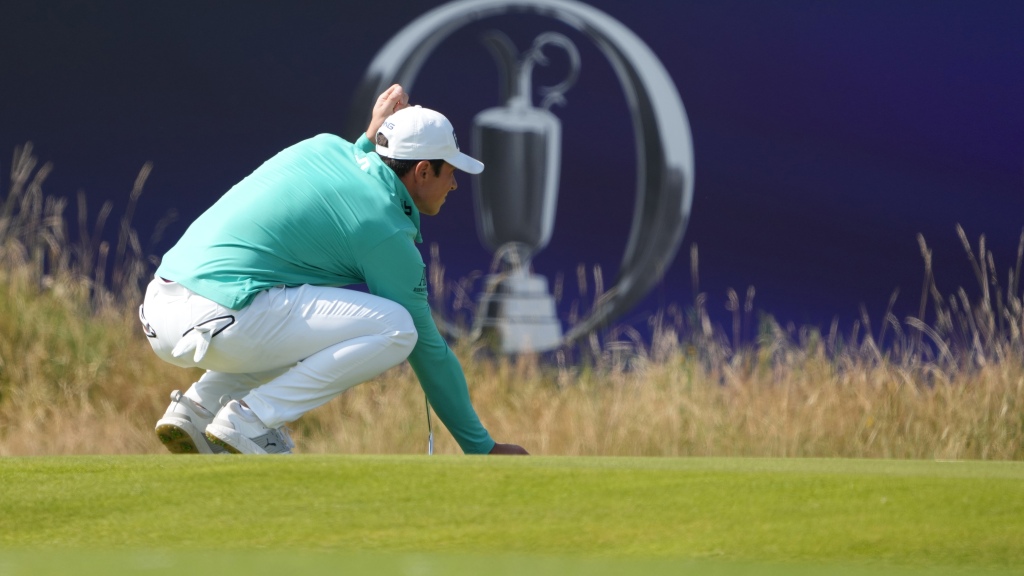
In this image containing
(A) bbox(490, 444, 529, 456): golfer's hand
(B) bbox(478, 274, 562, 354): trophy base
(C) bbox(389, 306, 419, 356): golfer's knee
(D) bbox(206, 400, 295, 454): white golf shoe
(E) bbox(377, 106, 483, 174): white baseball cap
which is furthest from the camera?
(B) bbox(478, 274, 562, 354): trophy base

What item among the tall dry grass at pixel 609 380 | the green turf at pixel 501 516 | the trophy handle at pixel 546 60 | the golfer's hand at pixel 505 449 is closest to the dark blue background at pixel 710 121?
the trophy handle at pixel 546 60

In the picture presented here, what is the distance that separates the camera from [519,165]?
727cm

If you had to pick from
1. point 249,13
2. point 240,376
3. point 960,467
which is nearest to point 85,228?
point 249,13

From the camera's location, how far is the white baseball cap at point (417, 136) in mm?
4055

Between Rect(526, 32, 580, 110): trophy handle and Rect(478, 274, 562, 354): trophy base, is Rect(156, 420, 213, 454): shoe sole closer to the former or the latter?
Rect(478, 274, 562, 354): trophy base

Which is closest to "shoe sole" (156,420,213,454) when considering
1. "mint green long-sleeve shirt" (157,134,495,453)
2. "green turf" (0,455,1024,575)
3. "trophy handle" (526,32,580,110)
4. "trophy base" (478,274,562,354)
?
"mint green long-sleeve shirt" (157,134,495,453)

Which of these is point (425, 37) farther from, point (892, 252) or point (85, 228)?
point (892, 252)

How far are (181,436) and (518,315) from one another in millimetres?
3191

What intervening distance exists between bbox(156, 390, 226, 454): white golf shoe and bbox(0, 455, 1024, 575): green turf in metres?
0.54

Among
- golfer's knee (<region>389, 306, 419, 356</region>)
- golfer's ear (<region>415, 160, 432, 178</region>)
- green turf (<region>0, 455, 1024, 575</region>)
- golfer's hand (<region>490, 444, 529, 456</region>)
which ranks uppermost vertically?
golfer's ear (<region>415, 160, 432, 178</region>)

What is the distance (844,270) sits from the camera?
7.14 meters

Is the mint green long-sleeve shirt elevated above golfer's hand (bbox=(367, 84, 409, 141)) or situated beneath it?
situated beneath

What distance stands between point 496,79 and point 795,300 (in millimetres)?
1989

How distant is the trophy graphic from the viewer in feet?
23.6
